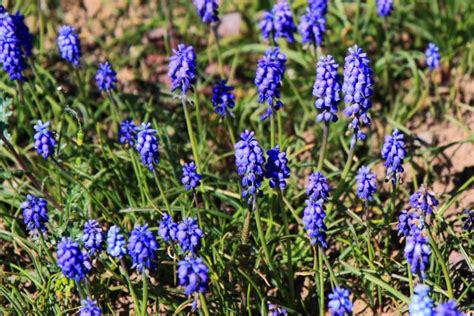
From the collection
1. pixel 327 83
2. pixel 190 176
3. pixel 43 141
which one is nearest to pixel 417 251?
pixel 327 83

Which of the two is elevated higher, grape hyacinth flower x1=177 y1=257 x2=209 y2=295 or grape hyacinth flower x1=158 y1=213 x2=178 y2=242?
grape hyacinth flower x1=158 y1=213 x2=178 y2=242

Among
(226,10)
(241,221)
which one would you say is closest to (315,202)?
(241,221)

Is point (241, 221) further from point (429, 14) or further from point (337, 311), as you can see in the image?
point (429, 14)

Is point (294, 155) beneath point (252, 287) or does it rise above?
above

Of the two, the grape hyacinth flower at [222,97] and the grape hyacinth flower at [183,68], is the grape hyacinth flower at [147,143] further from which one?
the grape hyacinth flower at [222,97]

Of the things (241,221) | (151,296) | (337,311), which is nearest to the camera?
(337,311)

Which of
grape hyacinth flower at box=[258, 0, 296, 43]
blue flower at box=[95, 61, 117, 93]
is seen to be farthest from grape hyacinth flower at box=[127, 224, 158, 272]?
grape hyacinth flower at box=[258, 0, 296, 43]

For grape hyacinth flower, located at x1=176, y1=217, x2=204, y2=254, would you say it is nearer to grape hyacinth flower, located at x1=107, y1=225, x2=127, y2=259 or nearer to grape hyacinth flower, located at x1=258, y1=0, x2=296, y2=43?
grape hyacinth flower, located at x1=107, y1=225, x2=127, y2=259
